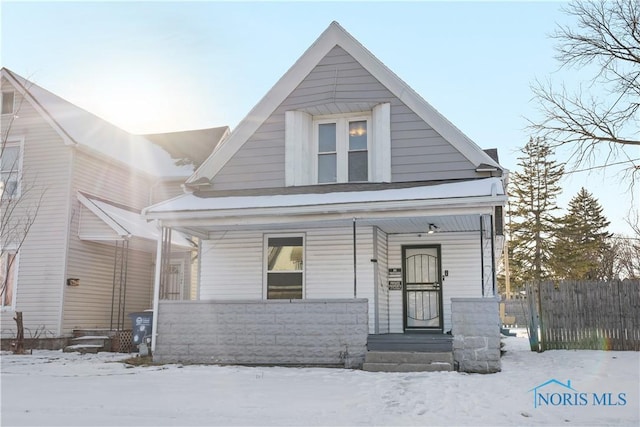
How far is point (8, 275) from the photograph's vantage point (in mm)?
15984

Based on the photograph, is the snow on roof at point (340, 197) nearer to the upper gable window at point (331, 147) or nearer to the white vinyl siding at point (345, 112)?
the white vinyl siding at point (345, 112)

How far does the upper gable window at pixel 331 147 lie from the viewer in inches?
526

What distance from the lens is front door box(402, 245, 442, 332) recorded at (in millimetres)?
13156

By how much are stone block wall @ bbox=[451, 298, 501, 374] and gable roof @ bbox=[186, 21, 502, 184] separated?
10.8 ft

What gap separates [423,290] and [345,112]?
14.7 feet

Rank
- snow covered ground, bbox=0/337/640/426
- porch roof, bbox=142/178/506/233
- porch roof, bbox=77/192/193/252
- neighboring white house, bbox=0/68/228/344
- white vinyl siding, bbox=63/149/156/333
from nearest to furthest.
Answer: snow covered ground, bbox=0/337/640/426 → porch roof, bbox=142/178/506/233 → neighboring white house, bbox=0/68/228/344 → porch roof, bbox=77/192/193/252 → white vinyl siding, bbox=63/149/156/333

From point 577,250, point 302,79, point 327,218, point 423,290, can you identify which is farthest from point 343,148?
point 577,250

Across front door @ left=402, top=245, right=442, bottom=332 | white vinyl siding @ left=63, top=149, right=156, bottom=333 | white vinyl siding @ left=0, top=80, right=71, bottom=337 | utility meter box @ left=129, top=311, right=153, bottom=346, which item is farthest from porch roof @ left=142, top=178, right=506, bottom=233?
white vinyl siding @ left=0, top=80, right=71, bottom=337

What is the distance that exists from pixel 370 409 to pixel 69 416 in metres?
3.56

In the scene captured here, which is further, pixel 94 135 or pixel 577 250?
pixel 577 250

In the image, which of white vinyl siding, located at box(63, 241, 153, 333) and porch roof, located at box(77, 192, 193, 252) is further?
white vinyl siding, located at box(63, 241, 153, 333)

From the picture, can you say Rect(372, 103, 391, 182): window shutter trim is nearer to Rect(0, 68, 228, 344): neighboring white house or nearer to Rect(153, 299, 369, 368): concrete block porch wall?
Rect(153, 299, 369, 368): concrete block porch wall

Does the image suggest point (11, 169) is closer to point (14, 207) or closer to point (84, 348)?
point (14, 207)

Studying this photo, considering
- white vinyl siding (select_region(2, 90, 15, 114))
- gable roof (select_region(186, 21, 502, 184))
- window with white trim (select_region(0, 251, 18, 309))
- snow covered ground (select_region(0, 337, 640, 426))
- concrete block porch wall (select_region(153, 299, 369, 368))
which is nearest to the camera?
snow covered ground (select_region(0, 337, 640, 426))
